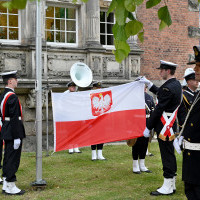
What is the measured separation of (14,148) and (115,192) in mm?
1989

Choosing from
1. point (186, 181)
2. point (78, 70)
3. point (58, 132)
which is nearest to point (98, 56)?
point (78, 70)

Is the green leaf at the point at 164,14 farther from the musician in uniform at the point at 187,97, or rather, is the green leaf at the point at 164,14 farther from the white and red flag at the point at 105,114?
the white and red flag at the point at 105,114

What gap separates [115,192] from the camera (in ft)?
21.5

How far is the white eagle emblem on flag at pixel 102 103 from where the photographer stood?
826 centimetres

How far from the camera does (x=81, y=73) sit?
11.8m

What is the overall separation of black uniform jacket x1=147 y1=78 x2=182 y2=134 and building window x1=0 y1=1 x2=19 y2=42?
7.19m

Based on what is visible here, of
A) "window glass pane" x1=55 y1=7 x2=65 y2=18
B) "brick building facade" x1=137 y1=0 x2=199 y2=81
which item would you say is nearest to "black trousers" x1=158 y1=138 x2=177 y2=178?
"window glass pane" x1=55 y1=7 x2=65 y2=18

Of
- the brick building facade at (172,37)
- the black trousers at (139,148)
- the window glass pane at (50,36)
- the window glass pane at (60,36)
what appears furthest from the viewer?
the brick building facade at (172,37)

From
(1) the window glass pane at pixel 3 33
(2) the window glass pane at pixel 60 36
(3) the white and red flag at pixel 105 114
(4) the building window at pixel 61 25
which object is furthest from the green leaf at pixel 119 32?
(2) the window glass pane at pixel 60 36

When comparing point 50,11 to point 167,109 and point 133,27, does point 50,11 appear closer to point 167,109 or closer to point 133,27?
point 167,109

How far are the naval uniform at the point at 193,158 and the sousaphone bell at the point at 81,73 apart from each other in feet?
23.1

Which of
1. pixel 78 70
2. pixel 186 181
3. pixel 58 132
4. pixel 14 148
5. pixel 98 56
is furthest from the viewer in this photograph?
pixel 98 56

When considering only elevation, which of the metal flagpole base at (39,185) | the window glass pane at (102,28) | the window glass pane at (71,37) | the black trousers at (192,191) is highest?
the window glass pane at (102,28)

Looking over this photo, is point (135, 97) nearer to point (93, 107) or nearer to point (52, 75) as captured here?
point (93, 107)
